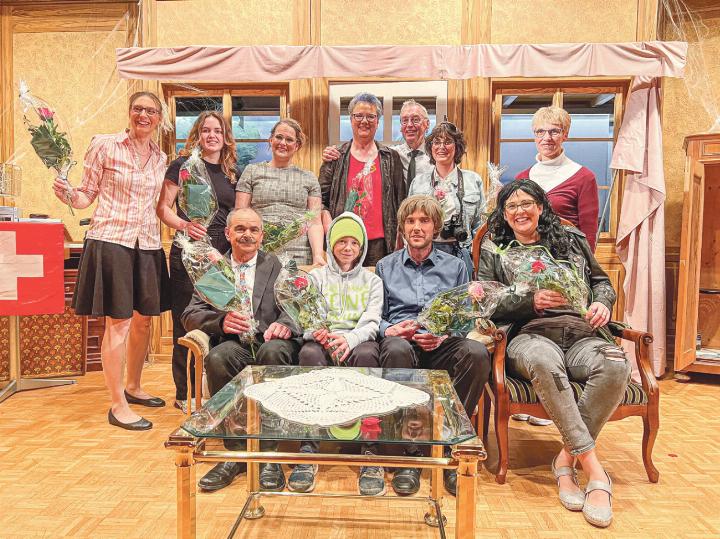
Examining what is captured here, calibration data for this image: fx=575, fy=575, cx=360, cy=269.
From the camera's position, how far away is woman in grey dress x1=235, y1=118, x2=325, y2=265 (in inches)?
118

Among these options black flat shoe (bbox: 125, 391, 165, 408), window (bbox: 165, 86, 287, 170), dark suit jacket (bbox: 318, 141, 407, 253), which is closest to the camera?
dark suit jacket (bbox: 318, 141, 407, 253)

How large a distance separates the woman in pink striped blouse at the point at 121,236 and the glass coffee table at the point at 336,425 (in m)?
1.32

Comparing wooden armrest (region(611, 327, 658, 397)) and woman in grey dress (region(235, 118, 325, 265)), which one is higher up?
woman in grey dress (region(235, 118, 325, 265))

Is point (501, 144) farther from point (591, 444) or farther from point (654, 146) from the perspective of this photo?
point (591, 444)

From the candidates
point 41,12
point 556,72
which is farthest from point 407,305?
point 41,12

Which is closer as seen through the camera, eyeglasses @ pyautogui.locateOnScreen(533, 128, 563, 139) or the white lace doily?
the white lace doily

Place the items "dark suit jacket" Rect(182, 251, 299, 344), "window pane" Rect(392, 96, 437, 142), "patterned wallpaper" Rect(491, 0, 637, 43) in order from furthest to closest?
"window pane" Rect(392, 96, 437, 142) < "patterned wallpaper" Rect(491, 0, 637, 43) < "dark suit jacket" Rect(182, 251, 299, 344)

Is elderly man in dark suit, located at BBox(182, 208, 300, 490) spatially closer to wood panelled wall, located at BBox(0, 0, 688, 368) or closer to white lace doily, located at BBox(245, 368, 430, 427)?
white lace doily, located at BBox(245, 368, 430, 427)

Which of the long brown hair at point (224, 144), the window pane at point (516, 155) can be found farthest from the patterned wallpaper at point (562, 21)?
the long brown hair at point (224, 144)

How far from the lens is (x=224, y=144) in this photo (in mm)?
3168

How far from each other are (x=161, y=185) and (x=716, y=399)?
371 cm

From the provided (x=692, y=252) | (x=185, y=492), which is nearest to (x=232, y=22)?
(x=692, y=252)

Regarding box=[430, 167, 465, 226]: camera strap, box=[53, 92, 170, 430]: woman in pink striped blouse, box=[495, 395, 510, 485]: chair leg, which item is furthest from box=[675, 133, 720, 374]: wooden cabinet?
box=[53, 92, 170, 430]: woman in pink striped blouse

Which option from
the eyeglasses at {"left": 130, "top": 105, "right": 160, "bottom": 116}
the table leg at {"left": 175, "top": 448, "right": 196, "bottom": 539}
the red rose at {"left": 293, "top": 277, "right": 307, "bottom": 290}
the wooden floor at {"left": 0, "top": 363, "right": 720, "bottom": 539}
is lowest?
the wooden floor at {"left": 0, "top": 363, "right": 720, "bottom": 539}
